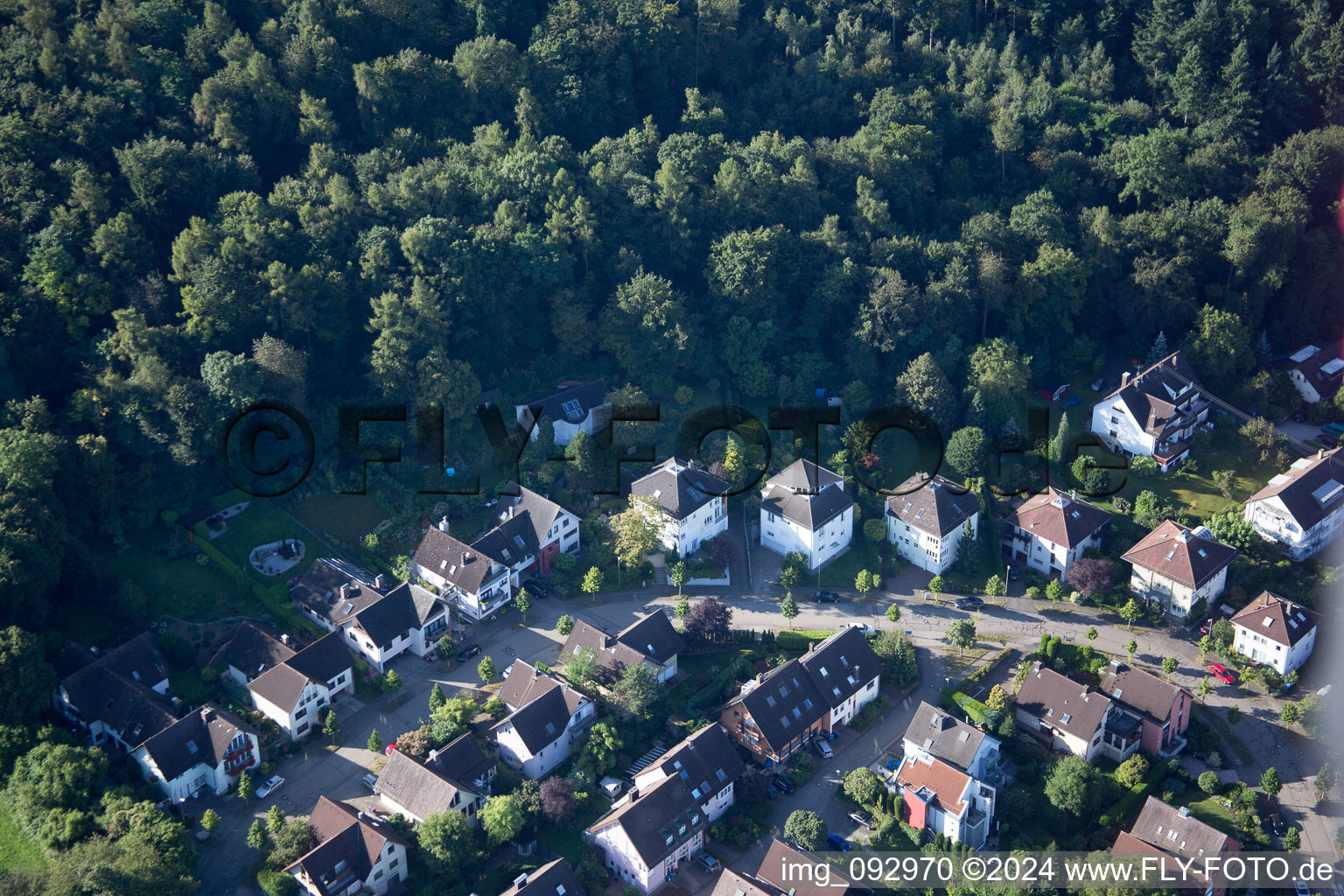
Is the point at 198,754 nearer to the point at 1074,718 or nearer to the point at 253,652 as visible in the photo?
the point at 253,652

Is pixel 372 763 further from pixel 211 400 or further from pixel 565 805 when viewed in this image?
pixel 211 400

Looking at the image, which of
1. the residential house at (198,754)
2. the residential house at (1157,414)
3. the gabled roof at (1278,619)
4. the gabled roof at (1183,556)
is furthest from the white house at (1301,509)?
the residential house at (198,754)

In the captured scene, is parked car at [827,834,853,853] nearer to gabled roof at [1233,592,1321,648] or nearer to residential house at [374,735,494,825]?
residential house at [374,735,494,825]

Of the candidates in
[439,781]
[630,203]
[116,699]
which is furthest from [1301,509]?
[116,699]

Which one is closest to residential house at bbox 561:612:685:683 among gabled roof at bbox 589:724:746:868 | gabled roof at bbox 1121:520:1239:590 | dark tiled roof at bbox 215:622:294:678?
gabled roof at bbox 589:724:746:868

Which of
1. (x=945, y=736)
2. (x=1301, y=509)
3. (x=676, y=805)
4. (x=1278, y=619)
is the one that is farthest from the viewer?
(x=1301, y=509)

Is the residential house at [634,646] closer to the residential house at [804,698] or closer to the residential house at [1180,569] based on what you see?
the residential house at [804,698]

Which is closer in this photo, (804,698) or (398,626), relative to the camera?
(804,698)
